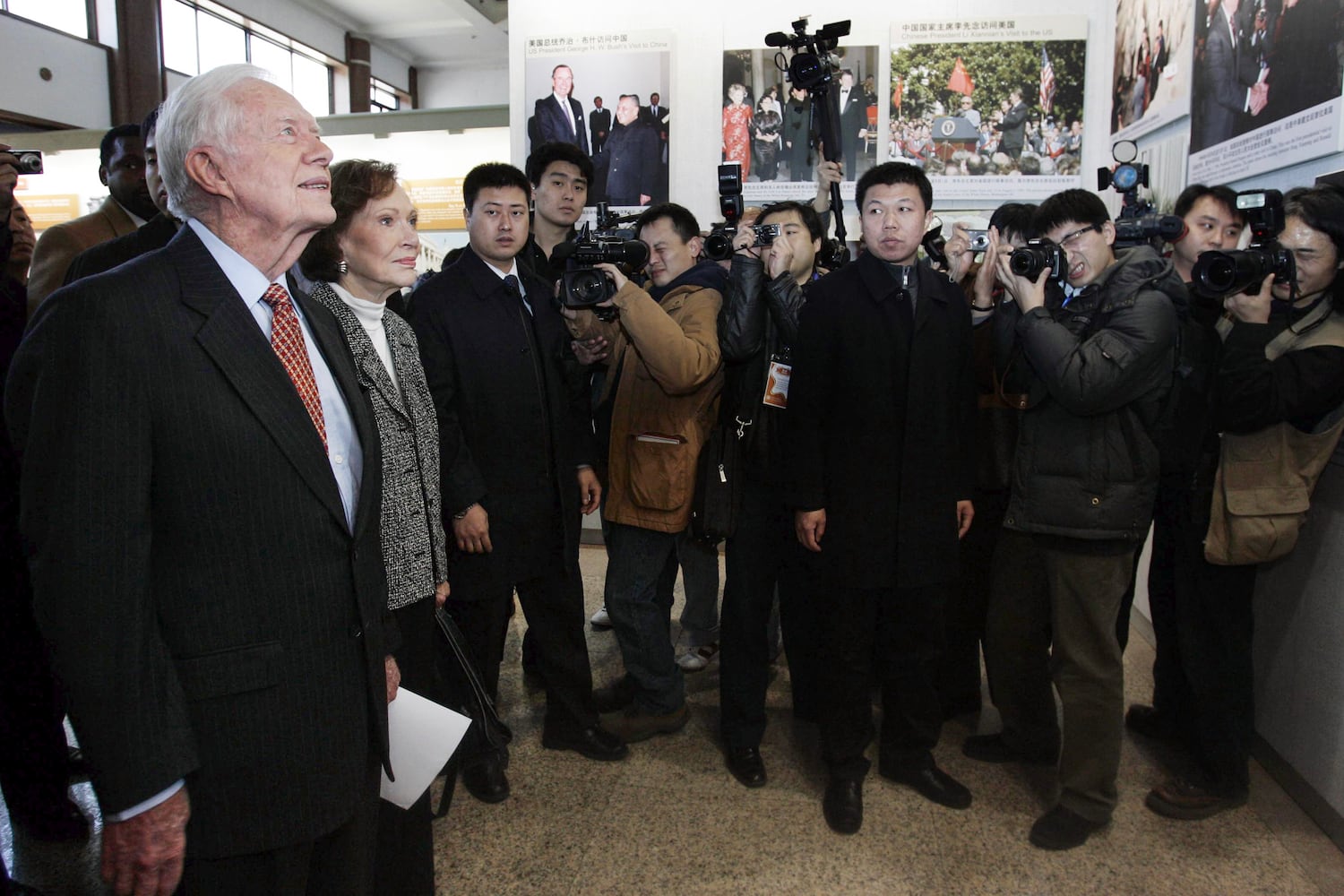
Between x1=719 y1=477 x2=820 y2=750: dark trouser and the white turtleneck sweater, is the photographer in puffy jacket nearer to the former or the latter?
x1=719 y1=477 x2=820 y2=750: dark trouser

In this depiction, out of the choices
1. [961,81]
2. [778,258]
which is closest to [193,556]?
[778,258]

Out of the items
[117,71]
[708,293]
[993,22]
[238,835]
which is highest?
[117,71]

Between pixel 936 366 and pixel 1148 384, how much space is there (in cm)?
50

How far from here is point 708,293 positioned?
8.27 ft

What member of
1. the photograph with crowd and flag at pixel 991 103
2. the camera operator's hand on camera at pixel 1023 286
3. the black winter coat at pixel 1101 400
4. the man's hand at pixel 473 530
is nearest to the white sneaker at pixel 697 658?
the man's hand at pixel 473 530

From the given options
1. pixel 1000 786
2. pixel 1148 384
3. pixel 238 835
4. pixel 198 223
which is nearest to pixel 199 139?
pixel 198 223

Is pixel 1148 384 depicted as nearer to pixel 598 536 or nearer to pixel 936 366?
pixel 936 366

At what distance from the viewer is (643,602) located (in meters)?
2.61

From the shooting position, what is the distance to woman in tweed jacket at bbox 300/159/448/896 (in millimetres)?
1740

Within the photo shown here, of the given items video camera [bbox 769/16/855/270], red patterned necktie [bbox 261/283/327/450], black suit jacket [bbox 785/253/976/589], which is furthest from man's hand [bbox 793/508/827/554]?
red patterned necktie [bbox 261/283/327/450]

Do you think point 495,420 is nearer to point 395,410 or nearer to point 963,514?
point 395,410

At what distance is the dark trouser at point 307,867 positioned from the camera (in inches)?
43.0

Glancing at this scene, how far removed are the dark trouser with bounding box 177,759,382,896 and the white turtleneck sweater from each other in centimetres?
88

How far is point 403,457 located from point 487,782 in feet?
3.68
